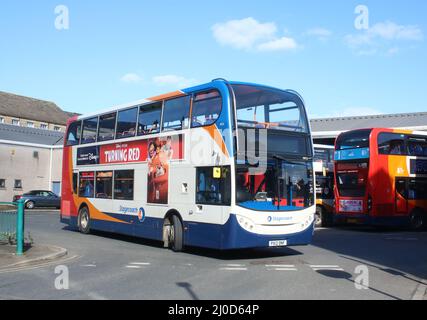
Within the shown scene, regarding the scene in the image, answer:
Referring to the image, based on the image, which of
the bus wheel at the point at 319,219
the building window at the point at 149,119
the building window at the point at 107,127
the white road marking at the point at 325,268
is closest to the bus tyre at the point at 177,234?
the building window at the point at 149,119

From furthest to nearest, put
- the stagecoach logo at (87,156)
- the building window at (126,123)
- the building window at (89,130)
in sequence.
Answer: the building window at (89,130) → the stagecoach logo at (87,156) → the building window at (126,123)

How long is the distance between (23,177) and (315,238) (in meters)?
30.7

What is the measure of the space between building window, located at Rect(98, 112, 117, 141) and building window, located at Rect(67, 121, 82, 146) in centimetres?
185

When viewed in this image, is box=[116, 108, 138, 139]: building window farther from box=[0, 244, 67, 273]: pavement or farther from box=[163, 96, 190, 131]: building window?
box=[0, 244, 67, 273]: pavement

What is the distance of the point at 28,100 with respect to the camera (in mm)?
73875

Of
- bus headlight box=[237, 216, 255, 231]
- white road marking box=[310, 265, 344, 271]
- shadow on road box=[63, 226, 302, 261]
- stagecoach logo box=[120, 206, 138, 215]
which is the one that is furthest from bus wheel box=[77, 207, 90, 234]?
white road marking box=[310, 265, 344, 271]

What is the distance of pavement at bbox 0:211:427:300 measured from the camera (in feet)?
26.8

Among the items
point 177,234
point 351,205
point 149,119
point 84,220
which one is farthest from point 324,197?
point 177,234

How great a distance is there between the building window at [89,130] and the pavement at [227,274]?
407cm

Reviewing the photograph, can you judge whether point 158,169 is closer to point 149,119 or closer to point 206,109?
point 149,119

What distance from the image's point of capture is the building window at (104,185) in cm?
1669

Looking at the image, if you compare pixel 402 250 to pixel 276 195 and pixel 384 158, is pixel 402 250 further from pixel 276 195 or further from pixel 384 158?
pixel 384 158

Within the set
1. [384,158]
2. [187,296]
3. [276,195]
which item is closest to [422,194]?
[384,158]

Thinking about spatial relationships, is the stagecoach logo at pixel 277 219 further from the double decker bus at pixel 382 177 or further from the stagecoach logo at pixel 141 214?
the double decker bus at pixel 382 177
